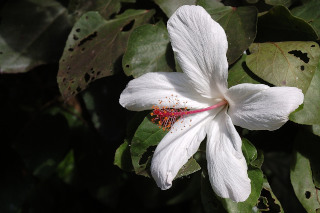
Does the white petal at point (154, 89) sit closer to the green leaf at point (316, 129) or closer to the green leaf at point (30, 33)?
the green leaf at point (316, 129)

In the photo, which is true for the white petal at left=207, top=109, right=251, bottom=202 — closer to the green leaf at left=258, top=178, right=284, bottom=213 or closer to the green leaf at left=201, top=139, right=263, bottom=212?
the green leaf at left=201, top=139, right=263, bottom=212

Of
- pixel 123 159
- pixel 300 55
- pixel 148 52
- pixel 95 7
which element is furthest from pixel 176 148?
pixel 95 7

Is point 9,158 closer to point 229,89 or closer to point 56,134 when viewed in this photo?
point 56,134

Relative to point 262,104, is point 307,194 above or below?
below

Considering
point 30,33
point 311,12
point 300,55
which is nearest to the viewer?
point 300,55

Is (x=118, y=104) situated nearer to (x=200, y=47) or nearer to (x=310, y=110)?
(x=200, y=47)

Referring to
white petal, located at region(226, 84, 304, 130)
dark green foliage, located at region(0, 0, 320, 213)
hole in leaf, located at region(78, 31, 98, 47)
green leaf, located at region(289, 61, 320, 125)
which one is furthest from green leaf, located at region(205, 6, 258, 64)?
hole in leaf, located at region(78, 31, 98, 47)
